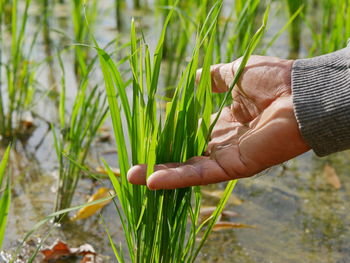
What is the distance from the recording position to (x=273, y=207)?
2053 millimetres

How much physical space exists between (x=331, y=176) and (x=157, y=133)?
1.14 metres

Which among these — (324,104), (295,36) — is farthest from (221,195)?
(295,36)

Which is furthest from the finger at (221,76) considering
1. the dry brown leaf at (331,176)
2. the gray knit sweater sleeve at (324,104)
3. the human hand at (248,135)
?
the dry brown leaf at (331,176)

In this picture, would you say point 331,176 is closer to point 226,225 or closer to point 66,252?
point 226,225

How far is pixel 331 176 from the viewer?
88.2 inches

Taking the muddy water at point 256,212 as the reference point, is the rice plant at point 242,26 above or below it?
above

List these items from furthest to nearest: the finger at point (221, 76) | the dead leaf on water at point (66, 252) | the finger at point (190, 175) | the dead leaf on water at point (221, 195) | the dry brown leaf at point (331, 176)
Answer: the dry brown leaf at point (331, 176) < the dead leaf on water at point (221, 195) < the dead leaf on water at point (66, 252) < the finger at point (221, 76) < the finger at point (190, 175)

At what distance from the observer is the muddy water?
182 cm

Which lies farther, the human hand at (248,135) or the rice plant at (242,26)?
the rice plant at (242,26)

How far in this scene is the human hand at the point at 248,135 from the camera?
1.27 metres

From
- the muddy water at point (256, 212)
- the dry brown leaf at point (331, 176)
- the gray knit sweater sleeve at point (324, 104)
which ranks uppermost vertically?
the gray knit sweater sleeve at point (324, 104)

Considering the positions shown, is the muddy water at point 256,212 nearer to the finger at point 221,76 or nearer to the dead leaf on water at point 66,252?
the dead leaf on water at point 66,252

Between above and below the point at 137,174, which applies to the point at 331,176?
below

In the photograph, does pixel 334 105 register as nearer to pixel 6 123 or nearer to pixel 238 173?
pixel 238 173
